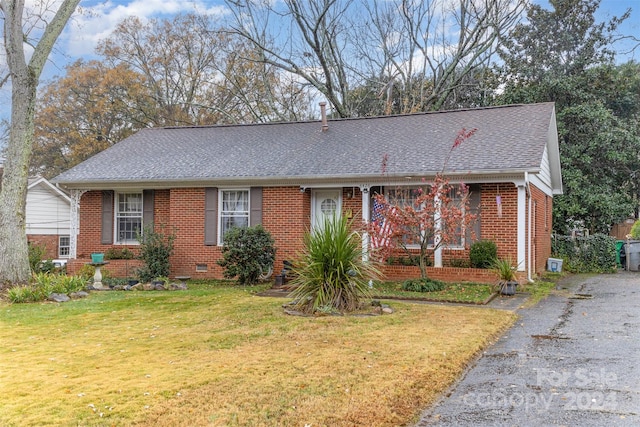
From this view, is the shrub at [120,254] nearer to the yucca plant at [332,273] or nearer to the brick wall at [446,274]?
the brick wall at [446,274]

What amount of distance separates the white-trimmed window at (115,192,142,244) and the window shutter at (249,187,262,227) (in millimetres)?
3541

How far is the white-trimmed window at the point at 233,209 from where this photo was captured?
542 inches

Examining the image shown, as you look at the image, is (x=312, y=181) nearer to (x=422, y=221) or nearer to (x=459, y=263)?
(x=422, y=221)

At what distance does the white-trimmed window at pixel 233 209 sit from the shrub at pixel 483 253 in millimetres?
5878

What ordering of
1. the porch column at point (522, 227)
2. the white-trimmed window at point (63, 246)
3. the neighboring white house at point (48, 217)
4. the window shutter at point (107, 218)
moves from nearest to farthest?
the porch column at point (522, 227) → the window shutter at point (107, 218) → the neighboring white house at point (48, 217) → the white-trimmed window at point (63, 246)

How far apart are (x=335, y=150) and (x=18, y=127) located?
764 cm

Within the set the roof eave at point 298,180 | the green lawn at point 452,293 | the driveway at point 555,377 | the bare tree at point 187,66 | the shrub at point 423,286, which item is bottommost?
the driveway at point 555,377

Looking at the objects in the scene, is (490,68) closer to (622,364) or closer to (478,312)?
(478,312)

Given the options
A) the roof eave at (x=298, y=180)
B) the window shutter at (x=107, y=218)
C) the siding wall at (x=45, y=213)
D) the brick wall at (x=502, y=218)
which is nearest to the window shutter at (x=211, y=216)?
the roof eave at (x=298, y=180)

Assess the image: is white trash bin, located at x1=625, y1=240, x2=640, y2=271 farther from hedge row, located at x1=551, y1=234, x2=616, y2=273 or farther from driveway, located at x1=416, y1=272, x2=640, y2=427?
driveway, located at x1=416, y1=272, x2=640, y2=427

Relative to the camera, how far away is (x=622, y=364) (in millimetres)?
5250

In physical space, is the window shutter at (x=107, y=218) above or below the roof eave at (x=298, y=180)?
below

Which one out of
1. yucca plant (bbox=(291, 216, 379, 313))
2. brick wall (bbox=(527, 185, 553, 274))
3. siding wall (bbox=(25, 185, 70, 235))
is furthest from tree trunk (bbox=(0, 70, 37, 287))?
brick wall (bbox=(527, 185, 553, 274))

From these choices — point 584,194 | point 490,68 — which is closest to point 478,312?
point 584,194
